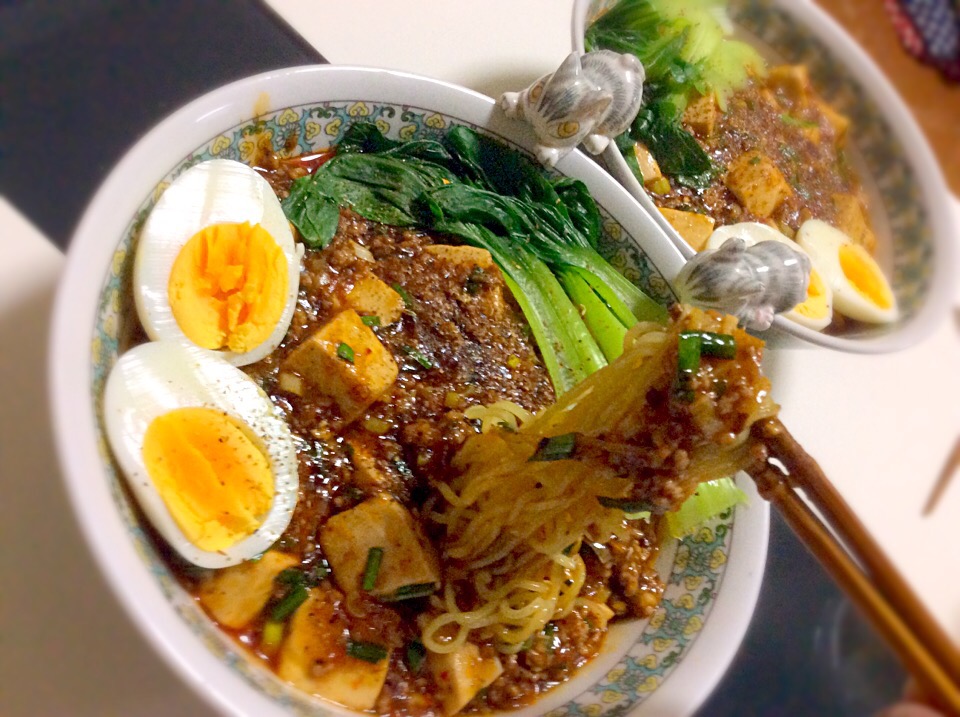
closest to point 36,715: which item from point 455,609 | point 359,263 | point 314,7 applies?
point 455,609

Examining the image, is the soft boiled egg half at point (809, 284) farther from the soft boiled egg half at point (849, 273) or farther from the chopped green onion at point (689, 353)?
the chopped green onion at point (689, 353)

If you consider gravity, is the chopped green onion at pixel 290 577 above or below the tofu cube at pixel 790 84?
below

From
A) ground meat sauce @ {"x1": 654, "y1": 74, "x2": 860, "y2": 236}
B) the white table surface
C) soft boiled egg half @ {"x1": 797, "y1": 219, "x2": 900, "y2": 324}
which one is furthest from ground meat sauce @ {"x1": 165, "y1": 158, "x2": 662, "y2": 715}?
soft boiled egg half @ {"x1": 797, "y1": 219, "x2": 900, "y2": 324}

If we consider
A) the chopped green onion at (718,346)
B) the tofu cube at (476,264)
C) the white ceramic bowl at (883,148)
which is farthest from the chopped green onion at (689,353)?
the white ceramic bowl at (883,148)

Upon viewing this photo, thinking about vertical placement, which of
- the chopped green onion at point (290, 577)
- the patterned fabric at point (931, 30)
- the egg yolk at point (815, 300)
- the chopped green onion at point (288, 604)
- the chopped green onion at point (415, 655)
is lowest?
the chopped green onion at point (415, 655)

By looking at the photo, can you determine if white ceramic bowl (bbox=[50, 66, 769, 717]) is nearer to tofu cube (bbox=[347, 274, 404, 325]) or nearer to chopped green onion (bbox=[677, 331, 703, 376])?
tofu cube (bbox=[347, 274, 404, 325])

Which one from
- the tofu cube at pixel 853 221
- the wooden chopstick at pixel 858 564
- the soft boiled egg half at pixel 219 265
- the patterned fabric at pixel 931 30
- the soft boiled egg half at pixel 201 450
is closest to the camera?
the wooden chopstick at pixel 858 564

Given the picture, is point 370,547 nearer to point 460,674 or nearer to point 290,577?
point 290,577
